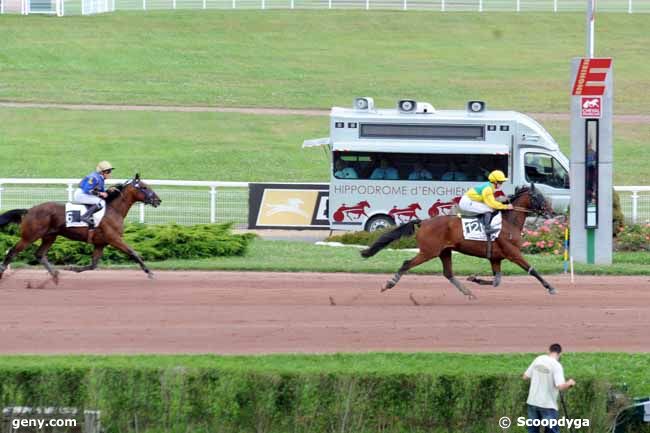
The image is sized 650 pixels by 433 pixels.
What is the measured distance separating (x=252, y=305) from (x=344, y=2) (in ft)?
147

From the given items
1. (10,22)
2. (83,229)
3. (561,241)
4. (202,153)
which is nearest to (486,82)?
(202,153)

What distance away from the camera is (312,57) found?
51250 millimetres

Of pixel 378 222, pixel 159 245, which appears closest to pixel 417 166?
pixel 378 222

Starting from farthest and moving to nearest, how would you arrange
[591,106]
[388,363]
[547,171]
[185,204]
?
[185,204] → [547,171] → [591,106] → [388,363]

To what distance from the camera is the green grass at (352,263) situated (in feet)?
66.1

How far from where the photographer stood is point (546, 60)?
2018 inches

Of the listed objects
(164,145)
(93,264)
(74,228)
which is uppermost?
(164,145)

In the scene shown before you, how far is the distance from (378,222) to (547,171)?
352 centimetres

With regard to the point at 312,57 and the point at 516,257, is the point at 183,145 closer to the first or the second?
the point at 312,57

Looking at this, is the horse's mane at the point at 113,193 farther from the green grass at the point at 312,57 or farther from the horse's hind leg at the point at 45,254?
the green grass at the point at 312,57

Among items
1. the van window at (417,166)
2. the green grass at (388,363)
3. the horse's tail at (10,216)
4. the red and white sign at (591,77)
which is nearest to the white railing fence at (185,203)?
the van window at (417,166)

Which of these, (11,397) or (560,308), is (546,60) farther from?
(11,397)

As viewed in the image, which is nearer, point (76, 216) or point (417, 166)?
point (76, 216)

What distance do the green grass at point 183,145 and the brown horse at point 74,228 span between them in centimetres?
1531
